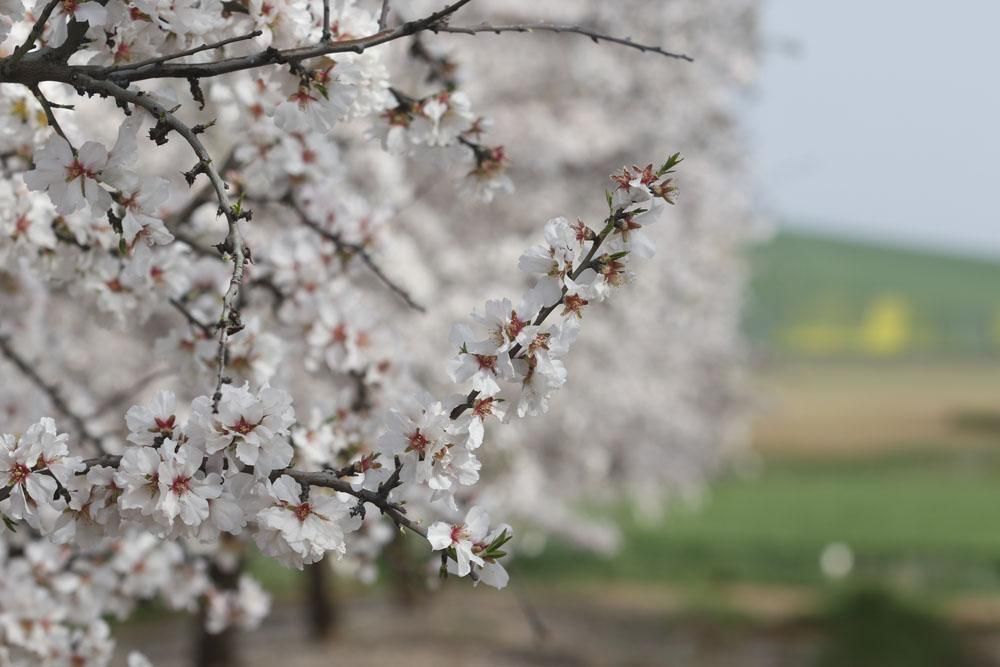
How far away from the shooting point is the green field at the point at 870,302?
5334 cm

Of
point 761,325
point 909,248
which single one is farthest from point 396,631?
point 909,248

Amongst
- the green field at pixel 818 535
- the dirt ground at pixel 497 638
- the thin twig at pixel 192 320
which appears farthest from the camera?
the green field at pixel 818 535

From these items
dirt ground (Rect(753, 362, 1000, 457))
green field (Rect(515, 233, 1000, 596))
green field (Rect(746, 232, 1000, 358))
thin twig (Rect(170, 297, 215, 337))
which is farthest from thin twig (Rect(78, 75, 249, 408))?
green field (Rect(746, 232, 1000, 358))

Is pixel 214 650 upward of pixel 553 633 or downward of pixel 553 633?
downward

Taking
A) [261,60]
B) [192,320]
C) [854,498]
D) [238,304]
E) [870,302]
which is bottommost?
[261,60]

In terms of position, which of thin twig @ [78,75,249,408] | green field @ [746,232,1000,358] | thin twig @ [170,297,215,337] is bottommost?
thin twig @ [78,75,249,408]

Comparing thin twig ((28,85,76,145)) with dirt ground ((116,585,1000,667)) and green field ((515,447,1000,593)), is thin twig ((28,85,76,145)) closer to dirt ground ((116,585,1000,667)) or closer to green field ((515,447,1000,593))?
dirt ground ((116,585,1000,667))

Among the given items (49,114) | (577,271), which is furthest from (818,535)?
(49,114)

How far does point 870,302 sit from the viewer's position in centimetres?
Answer: 5744

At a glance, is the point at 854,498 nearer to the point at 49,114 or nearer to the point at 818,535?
the point at 818,535

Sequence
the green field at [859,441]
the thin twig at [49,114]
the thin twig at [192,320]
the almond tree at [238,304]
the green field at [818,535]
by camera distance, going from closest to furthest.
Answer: the almond tree at [238,304] → the thin twig at [49,114] → the thin twig at [192,320] → the green field at [818,535] → the green field at [859,441]

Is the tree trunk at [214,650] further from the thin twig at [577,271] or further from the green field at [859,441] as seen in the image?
the thin twig at [577,271]

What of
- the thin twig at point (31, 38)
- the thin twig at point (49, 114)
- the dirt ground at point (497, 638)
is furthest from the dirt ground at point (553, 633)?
the thin twig at point (31, 38)

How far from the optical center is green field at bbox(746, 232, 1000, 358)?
53.3 metres
